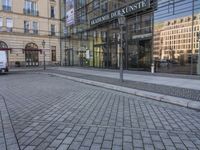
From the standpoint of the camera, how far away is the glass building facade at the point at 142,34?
16359 millimetres

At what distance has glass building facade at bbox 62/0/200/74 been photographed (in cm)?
1636

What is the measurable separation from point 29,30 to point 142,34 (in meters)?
28.2

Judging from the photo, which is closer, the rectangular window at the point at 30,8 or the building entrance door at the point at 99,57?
the building entrance door at the point at 99,57

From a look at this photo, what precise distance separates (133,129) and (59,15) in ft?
144

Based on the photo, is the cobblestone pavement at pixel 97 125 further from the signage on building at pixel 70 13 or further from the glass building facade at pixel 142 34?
the signage on building at pixel 70 13

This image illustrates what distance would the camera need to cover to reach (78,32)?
32.5m

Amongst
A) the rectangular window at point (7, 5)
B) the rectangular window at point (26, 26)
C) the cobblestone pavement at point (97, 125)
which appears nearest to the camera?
the cobblestone pavement at point (97, 125)

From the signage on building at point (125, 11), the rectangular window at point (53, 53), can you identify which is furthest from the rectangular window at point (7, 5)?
the signage on building at point (125, 11)

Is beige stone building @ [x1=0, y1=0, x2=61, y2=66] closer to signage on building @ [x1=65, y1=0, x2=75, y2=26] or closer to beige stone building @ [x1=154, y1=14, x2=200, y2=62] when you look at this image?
signage on building @ [x1=65, y1=0, x2=75, y2=26]

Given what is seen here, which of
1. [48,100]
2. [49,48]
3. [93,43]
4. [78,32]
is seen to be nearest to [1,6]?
[49,48]

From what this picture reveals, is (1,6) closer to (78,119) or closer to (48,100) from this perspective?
(48,100)

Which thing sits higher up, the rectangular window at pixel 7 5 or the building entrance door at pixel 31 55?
the rectangular window at pixel 7 5

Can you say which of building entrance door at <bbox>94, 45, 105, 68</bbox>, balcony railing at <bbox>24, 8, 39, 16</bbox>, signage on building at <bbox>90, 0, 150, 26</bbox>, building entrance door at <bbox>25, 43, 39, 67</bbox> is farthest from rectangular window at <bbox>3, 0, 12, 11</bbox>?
building entrance door at <bbox>94, 45, 105, 68</bbox>

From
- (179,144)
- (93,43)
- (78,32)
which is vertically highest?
(78,32)
